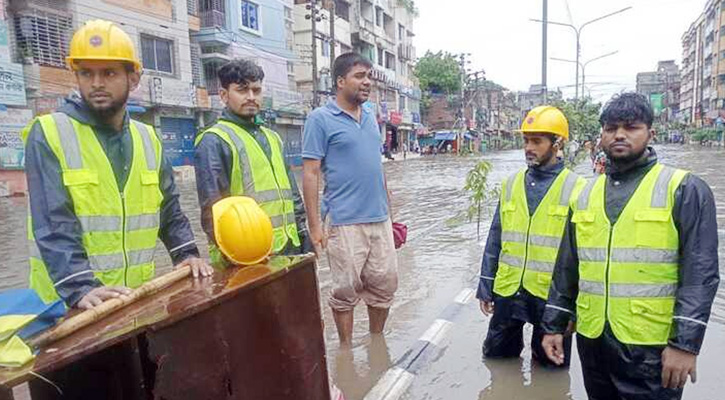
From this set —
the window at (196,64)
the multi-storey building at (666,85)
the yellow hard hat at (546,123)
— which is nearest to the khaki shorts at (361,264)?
the yellow hard hat at (546,123)

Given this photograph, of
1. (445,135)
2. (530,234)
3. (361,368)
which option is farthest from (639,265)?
(445,135)

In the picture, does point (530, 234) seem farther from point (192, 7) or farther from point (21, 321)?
point (192, 7)

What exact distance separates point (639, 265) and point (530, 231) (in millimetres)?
1112

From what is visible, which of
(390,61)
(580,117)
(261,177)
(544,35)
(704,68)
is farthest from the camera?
(704,68)

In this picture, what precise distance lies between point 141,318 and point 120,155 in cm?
96

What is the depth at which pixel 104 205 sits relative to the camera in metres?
2.18

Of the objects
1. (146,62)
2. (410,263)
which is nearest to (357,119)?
(410,263)

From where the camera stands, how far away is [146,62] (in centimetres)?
2047

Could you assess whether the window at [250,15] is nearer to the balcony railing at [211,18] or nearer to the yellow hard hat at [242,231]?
the balcony railing at [211,18]

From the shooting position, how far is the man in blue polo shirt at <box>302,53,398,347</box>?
3.59 meters

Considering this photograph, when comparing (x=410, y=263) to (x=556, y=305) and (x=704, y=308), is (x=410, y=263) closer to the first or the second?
(x=556, y=305)

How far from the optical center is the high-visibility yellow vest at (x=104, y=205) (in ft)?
6.92

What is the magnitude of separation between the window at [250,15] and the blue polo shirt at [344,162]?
23.7 m

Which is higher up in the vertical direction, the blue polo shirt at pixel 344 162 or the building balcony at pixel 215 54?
the building balcony at pixel 215 54
